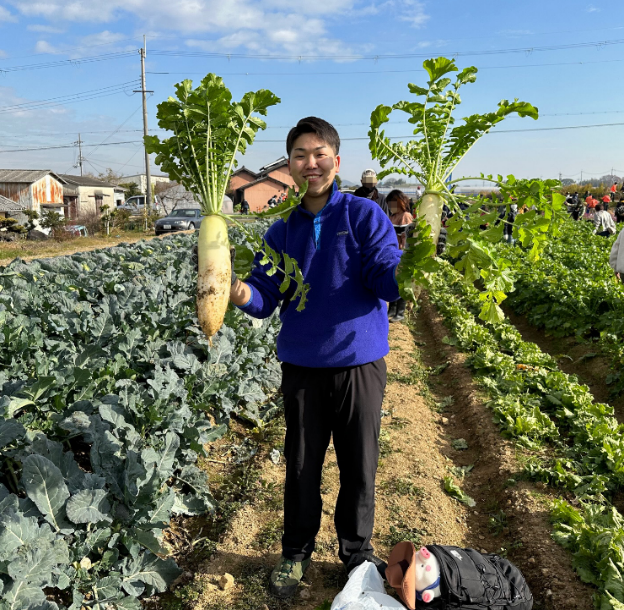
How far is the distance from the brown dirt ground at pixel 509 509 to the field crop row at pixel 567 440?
0.09m

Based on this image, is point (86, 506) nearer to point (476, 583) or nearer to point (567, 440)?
point (476, 583)

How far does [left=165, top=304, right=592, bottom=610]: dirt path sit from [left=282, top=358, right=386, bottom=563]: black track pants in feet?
1.38

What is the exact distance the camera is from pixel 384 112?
7.25ft

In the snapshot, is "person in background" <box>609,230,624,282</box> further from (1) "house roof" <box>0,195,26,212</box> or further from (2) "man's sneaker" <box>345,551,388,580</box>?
(1) "house roof" <box>0,195,26,212</box>

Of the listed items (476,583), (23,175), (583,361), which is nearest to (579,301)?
(583,361)

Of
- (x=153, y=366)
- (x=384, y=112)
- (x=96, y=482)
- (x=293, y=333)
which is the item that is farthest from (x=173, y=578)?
(x=384, y=112)

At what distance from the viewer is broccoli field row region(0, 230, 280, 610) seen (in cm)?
231

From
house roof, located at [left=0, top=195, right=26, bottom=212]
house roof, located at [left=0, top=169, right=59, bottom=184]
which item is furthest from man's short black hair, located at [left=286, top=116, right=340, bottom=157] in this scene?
house roof, located at [left=0, top=169, right=59, bottom=184]

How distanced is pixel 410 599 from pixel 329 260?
1.61 meters

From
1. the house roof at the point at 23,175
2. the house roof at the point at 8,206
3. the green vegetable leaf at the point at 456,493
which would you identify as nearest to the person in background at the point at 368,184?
the green vegetable leaf at the point at 456,493

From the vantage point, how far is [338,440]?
2.61 m

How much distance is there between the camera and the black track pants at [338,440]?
2.50 m

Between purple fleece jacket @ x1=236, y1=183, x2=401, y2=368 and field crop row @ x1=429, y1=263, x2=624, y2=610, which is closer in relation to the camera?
purple fleece jacket @ x1=236, y1=183, x2=401, y2=368

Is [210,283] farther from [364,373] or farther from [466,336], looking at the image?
[466,336]
